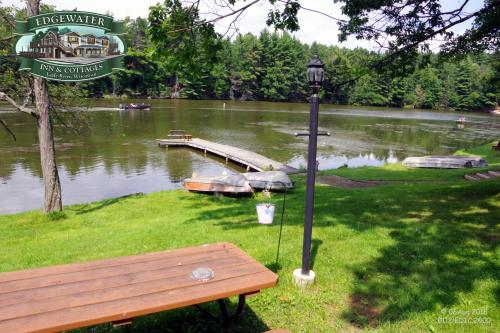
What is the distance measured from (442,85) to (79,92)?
10590cm

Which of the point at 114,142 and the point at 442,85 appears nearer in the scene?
the point at 114,142

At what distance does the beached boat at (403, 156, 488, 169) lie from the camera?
997 inches

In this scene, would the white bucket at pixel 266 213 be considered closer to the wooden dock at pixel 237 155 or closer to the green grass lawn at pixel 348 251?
the green grass lawn at pixel 348 251

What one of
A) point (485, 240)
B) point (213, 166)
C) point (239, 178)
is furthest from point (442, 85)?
point (485, 240)

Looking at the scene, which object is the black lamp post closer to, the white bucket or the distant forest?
the white bucket

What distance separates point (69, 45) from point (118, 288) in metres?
7.50

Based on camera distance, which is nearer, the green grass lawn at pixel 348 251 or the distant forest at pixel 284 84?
the green grass lawn at pixel 348 251

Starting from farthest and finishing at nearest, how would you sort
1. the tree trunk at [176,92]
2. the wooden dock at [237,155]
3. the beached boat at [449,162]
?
the tree trunk at [176,92] → the beached boat at [449,162] → the wooden dock at [237,155]

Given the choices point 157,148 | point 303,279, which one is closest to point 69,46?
point 303,279

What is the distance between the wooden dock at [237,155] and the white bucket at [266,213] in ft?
42.6

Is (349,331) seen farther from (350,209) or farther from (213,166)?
(213,166)

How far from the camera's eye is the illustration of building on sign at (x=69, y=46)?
30.2 feet

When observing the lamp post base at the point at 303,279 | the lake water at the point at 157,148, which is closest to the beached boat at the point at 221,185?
the lake water at the point at 157,148

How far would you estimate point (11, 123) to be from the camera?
3866 cm
